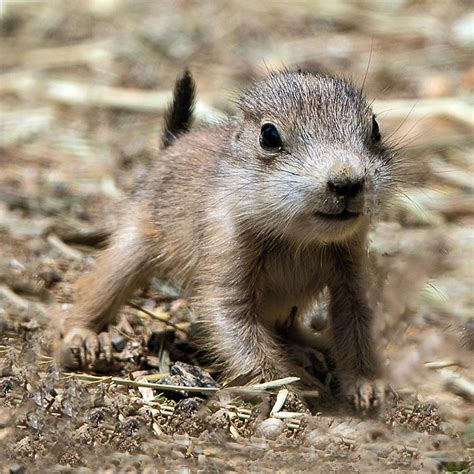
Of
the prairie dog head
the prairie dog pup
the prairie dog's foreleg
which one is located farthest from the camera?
the prairie dog's foreleg

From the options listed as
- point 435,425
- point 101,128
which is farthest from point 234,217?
point 101,128

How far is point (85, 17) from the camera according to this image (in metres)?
12.6

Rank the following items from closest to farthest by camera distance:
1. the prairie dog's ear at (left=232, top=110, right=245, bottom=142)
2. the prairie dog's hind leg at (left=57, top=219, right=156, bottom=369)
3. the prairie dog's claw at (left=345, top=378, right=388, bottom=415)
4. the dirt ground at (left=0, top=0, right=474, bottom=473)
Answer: the dirt ground at (left=0, top=0, right=474, bottom=473)
the prairie dog's claw at (left=345, top=378, right=388, bottom=415)
the prairie dog's ear at (left=232, top=110, right=245, bottom=142)
the prairie dog's hind leg at (left=57, top=219, right=156, bottom=369)

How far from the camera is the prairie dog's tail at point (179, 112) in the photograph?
698cm

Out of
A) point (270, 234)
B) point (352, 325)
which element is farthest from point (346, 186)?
point (352, 325)

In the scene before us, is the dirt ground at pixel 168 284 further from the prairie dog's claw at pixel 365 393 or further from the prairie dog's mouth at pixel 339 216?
the prairie dog's mouth at pixel 339 216

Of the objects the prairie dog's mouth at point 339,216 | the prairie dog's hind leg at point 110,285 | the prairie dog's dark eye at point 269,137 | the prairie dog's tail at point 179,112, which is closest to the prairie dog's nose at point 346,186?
the prairie dog's mouth at point 339,216

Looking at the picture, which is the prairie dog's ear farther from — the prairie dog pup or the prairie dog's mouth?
the prairie dog's mouth

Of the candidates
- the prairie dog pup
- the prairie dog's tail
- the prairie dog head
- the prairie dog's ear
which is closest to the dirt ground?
the prairie dog pup

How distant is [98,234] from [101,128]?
251 centimetres

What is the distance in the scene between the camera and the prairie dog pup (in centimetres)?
534

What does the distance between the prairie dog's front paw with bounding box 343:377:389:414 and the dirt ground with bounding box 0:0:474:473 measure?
10cm

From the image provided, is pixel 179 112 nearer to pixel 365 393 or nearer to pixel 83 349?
pixel 83 349

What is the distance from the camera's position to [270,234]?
575cm
